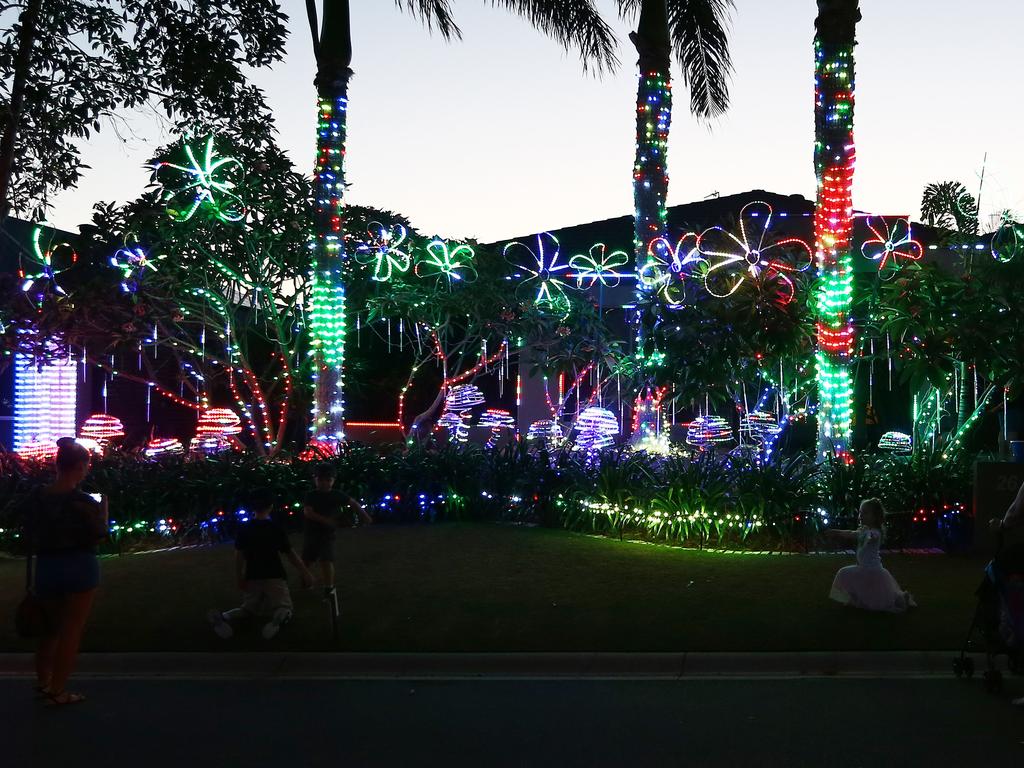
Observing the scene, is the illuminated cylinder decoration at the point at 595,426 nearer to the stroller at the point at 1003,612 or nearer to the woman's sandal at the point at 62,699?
the stroller at the point at 1003,612

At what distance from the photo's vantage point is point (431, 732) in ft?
22.1

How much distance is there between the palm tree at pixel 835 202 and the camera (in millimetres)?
14867

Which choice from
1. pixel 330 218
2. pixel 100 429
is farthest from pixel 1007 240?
pixel 100 429

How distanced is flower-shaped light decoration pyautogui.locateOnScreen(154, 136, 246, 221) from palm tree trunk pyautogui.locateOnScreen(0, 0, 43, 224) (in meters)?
2.97

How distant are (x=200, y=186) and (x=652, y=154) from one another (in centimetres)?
730

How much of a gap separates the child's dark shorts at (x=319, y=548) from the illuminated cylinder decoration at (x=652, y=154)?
9.47 m

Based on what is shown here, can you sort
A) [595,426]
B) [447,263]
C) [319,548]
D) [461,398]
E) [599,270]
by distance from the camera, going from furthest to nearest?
[461,398], [599,270], [447,263], [595,426], [319,548]

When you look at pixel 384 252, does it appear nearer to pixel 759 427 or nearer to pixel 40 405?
pixel 759 427

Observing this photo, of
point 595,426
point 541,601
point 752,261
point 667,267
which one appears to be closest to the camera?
point 541,601

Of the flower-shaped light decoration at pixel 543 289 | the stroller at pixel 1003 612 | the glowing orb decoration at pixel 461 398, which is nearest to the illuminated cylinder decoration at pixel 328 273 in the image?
the flower-shaped light decoration at pixel 543 289

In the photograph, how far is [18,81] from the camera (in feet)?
50.8

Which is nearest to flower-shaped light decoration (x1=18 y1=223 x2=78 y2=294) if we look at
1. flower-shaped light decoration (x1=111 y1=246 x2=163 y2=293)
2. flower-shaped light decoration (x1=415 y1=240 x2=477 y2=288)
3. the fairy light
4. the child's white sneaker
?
flower-shaped light decoration (x1=111 y1=246 x2=163 y2=293)

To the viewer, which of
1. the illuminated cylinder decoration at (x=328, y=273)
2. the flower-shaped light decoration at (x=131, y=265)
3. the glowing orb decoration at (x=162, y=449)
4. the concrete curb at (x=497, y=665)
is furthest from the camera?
the flower-shaped light decoration at (x=131, y=265)

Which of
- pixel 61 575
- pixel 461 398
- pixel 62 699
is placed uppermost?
pixel 461 398
